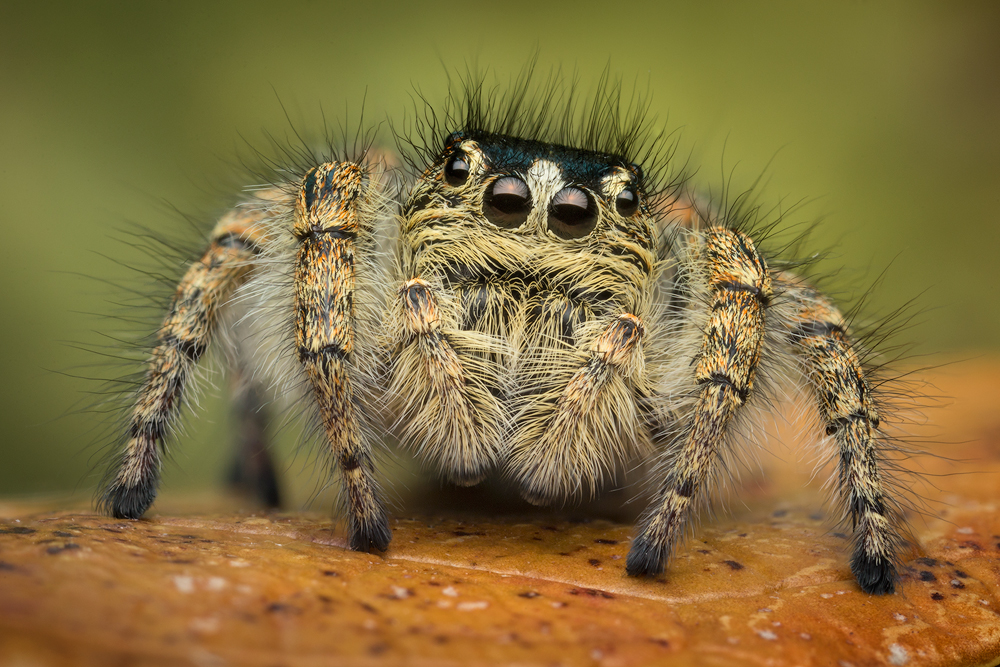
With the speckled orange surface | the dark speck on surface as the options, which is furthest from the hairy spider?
the dark speck on surface

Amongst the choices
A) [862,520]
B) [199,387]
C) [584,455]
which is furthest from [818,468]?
[199,387]

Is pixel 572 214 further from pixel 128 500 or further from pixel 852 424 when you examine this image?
pixel 128 500

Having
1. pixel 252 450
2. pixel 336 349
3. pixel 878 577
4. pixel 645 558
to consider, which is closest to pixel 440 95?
pixel 252 450

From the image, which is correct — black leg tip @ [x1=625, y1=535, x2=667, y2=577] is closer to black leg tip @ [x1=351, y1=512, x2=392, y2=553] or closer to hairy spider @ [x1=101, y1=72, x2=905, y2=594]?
hairy spider @ [x1=101, y1=72, x2=905, y2=594]

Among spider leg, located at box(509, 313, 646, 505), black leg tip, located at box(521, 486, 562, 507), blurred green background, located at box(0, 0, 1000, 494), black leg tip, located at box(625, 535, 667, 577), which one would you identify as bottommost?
black leg tip, located at box(625, 535, 667, 577)

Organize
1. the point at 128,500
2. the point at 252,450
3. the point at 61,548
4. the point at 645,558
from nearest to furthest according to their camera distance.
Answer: the point at 61,548 → the point at 645,558 → the point at 128,500 → the point at 252,450

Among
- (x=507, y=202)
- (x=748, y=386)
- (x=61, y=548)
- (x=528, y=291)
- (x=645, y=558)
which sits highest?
(x=507, y=202)
